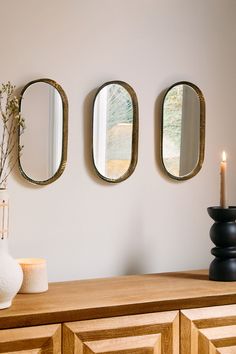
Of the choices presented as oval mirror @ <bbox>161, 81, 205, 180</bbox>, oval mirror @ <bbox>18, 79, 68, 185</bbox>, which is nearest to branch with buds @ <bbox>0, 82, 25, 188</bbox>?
oval mirror @ <bbox>18, 79, 68, 185</bbox>

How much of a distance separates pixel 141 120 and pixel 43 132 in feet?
1.37

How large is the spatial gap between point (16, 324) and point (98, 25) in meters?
1.19

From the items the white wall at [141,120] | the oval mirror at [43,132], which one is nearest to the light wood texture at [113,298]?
the white wall at [141,120]

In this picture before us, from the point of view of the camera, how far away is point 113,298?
5.95 feet

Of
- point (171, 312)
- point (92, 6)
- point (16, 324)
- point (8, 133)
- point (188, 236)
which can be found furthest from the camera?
point (188, 236)

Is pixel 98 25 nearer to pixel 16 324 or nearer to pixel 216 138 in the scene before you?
pixel 216 138

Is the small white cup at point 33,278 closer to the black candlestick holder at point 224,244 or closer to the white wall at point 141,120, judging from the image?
the white wall at point 141,120

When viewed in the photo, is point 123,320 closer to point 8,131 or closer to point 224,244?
point 224,244

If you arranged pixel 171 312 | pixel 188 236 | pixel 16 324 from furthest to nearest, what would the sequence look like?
1. pixel 188 236
2. pixel 171 312
3. pixel 16 324

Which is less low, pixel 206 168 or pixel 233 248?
pixel 206 168

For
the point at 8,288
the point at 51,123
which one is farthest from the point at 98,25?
the point at 8,288

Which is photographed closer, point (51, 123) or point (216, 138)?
point (51, 123)

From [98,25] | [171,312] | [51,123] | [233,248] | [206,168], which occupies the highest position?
[98,25]

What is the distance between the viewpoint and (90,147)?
218 centimetres
